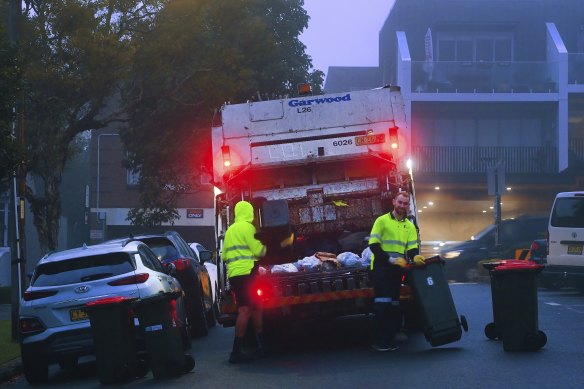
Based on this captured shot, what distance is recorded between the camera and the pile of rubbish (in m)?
12.4

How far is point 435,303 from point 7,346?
680 cm

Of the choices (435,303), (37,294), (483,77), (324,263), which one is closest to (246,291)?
(324,263)

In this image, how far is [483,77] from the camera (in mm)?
38969

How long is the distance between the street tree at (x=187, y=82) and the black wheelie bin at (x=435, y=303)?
6378 mm

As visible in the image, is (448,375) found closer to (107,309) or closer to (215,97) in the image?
(107,309)

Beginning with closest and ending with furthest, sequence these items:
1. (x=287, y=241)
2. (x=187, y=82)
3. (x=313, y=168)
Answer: (x=287, y=241) < (x=313, y=168) < (x=187, y=82)

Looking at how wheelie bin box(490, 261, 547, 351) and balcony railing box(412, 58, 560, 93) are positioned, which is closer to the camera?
wheelie bin box(490, 261, 547, 351)

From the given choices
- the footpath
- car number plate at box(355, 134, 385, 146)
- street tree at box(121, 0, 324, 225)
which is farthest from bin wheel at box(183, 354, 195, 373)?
street tree at box(121, 0, 324, 225)

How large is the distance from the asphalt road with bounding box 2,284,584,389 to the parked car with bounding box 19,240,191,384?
39 centimetres

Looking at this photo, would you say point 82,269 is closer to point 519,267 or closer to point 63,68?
point 519,267

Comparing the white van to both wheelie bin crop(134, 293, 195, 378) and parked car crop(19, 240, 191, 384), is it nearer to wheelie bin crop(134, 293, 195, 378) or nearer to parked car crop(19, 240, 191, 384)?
parked car crop(19, 240, 191, 384)

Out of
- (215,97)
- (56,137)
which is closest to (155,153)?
(215,97)

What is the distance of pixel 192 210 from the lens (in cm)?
4872

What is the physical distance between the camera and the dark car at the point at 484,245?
2755 centimetres
